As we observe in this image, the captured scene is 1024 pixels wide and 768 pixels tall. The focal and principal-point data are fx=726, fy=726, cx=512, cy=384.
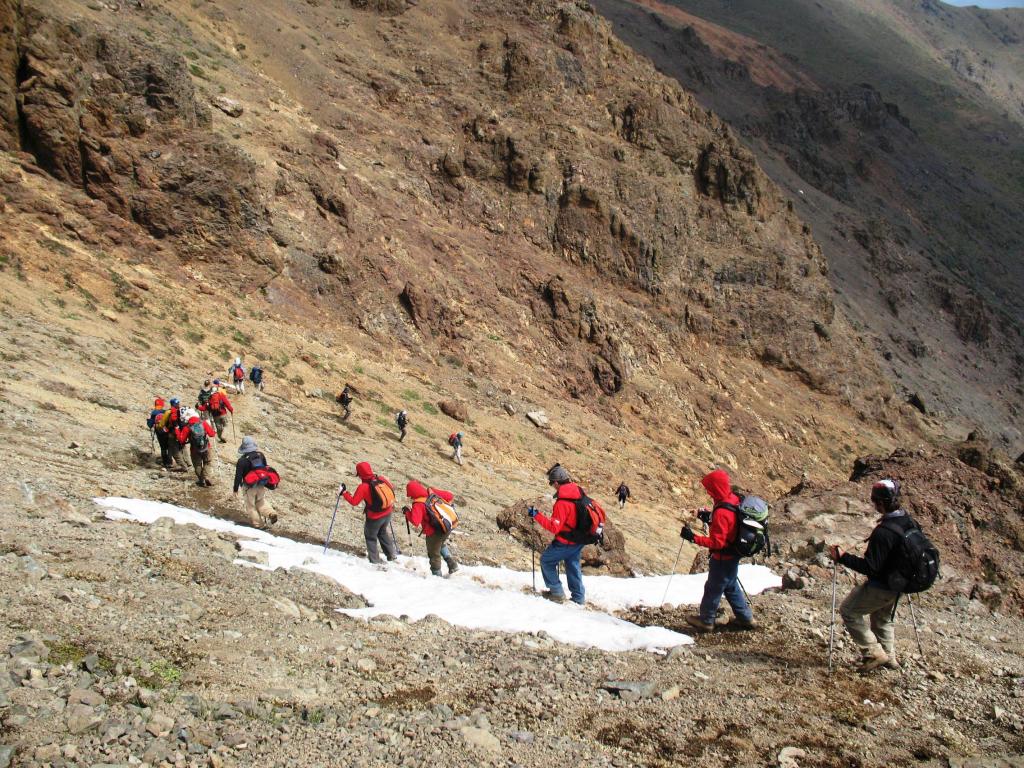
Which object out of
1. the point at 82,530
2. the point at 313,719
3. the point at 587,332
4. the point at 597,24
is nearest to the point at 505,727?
the point at 313,719

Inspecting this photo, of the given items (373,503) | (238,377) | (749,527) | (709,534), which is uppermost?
(749,527)

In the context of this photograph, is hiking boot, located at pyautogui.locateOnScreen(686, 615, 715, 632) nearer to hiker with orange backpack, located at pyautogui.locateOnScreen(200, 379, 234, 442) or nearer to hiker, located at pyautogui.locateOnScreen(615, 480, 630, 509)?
hiker with orange backpack, located at pyautogui.locateOnScreen(200, 379, 234, 442)

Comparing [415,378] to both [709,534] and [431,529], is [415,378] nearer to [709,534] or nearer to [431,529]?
[431,529]

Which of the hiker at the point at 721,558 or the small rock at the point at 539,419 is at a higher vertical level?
the hiker at the point at 721,558

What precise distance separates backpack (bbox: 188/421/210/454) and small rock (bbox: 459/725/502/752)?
8411mm

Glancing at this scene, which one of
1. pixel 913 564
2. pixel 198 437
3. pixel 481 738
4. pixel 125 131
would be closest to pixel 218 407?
pixel 198 437

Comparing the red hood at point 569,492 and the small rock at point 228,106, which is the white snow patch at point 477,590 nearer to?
the red hood at point 569,492

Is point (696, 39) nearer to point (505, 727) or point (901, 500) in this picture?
point (901, 500)

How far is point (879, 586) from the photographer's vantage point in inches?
242

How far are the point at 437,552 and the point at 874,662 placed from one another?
5.04 meters

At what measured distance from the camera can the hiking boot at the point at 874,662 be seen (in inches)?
243

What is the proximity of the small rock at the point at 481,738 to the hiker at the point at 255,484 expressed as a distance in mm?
6507

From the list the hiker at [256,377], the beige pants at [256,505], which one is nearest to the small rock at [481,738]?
the beige pants at [256,505]

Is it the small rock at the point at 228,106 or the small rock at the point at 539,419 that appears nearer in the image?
the small rock at the point at 539,419
